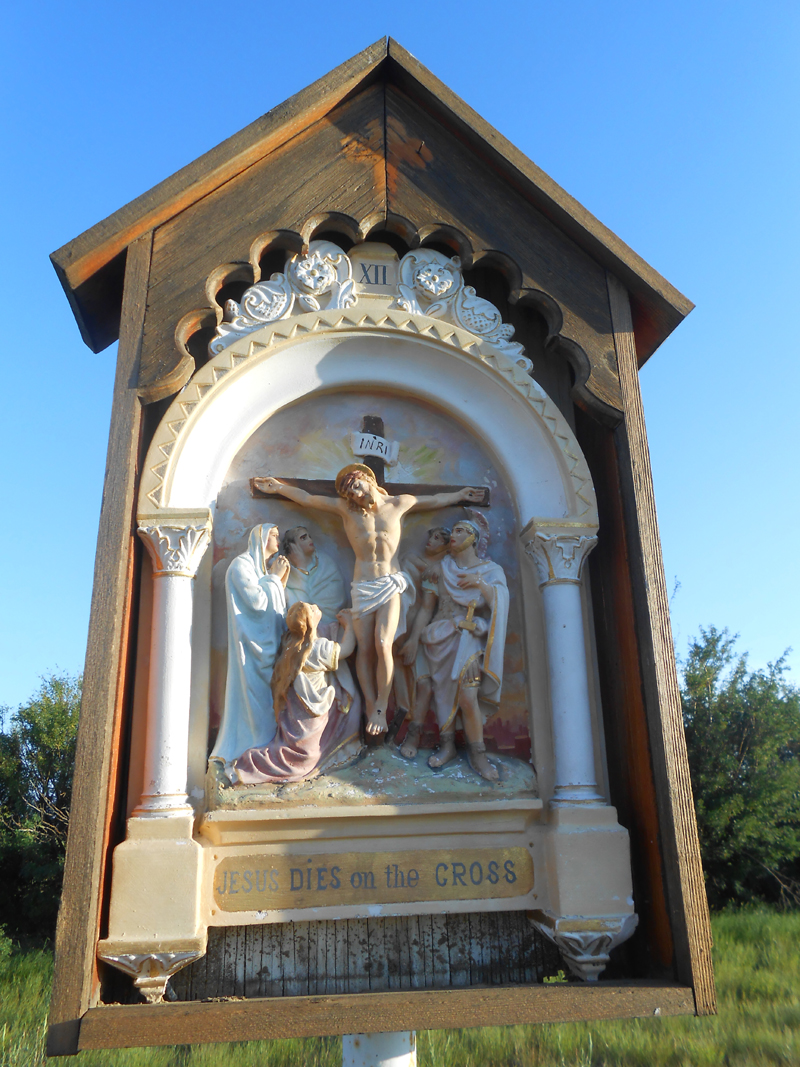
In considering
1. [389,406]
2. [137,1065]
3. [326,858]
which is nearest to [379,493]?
[389,406]

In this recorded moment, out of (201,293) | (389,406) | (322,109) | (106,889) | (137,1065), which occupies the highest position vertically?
(322,109)

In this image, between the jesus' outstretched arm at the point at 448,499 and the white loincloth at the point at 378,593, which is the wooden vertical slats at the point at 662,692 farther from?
the white loincloth at the point at 378,593

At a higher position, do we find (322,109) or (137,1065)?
(322,109)

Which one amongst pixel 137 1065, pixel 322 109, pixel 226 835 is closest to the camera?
pixel 226 835

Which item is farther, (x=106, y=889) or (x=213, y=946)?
(x=213, y=946)

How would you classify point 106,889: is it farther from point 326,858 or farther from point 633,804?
point 633,804

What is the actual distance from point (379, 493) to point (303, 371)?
1.03 m

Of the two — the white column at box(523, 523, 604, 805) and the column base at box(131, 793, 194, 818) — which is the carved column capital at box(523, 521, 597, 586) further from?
the column base at box(131, 793, 194, 818)

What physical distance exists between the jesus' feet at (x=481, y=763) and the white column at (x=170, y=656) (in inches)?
66.7

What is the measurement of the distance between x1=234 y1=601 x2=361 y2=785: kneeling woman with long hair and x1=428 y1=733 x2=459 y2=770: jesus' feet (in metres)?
0.48

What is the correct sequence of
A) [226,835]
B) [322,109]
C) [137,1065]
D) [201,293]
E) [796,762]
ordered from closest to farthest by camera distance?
[226,835], [201,293], [322,109], [137,1065], [796,762]

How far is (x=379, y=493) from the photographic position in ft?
18.3

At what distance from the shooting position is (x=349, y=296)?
19.3ft

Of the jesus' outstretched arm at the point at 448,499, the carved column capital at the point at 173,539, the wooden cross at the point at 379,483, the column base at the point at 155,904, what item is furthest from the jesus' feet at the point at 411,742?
the carved column capital at the point at 173,539
